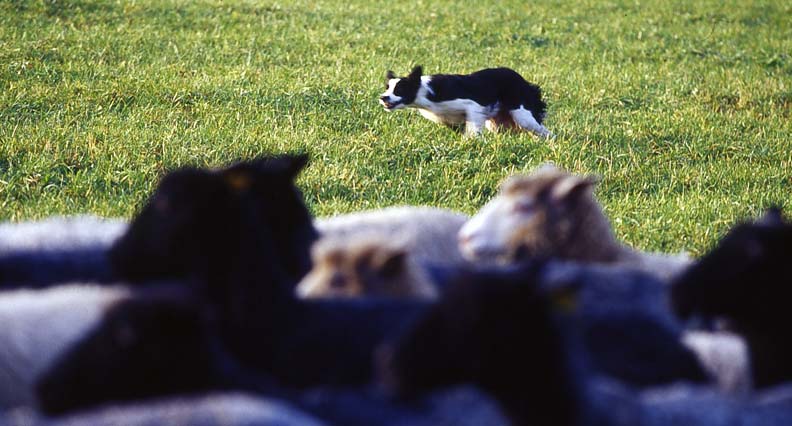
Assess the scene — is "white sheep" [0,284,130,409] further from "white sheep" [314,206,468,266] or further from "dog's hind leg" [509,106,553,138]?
"dog's hind leg" [509,106,553,138]

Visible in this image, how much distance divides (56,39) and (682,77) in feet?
24.5

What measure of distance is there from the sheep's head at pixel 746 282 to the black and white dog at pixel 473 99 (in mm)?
6560

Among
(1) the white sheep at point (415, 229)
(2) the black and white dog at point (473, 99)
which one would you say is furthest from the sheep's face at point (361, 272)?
(2) the black and white dog at point (473, 99)

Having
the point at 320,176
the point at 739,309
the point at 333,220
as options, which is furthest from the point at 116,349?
the point at 320,176

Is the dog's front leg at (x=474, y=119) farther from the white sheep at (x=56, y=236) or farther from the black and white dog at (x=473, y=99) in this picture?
the white sheep at (x=56, y=236)

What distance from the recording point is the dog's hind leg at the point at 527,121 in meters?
9.91

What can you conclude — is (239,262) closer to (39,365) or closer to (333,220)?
(39,365)

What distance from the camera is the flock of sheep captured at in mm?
2898

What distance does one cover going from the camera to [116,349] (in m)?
2.89

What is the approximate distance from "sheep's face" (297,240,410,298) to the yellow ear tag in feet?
1.35

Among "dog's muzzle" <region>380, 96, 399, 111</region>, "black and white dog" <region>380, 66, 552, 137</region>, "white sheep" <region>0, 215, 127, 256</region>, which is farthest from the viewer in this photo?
"black and white dog" <region>380, 66, 552, 137</region>

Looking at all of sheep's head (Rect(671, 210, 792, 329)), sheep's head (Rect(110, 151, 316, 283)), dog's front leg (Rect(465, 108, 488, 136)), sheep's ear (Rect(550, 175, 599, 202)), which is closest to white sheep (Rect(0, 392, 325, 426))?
sheep's head (Rect(110, 151, 316, 283))

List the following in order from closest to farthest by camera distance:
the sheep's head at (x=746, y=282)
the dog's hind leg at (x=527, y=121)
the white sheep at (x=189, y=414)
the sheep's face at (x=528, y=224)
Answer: the white sheep at (x=189, y=414)
the sheep's head at (x=746, y=282)
the sheep's face at (x=528, y=224)
the dog's hind leg at (x=527, y=121)

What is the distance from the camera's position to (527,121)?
33.5ft
